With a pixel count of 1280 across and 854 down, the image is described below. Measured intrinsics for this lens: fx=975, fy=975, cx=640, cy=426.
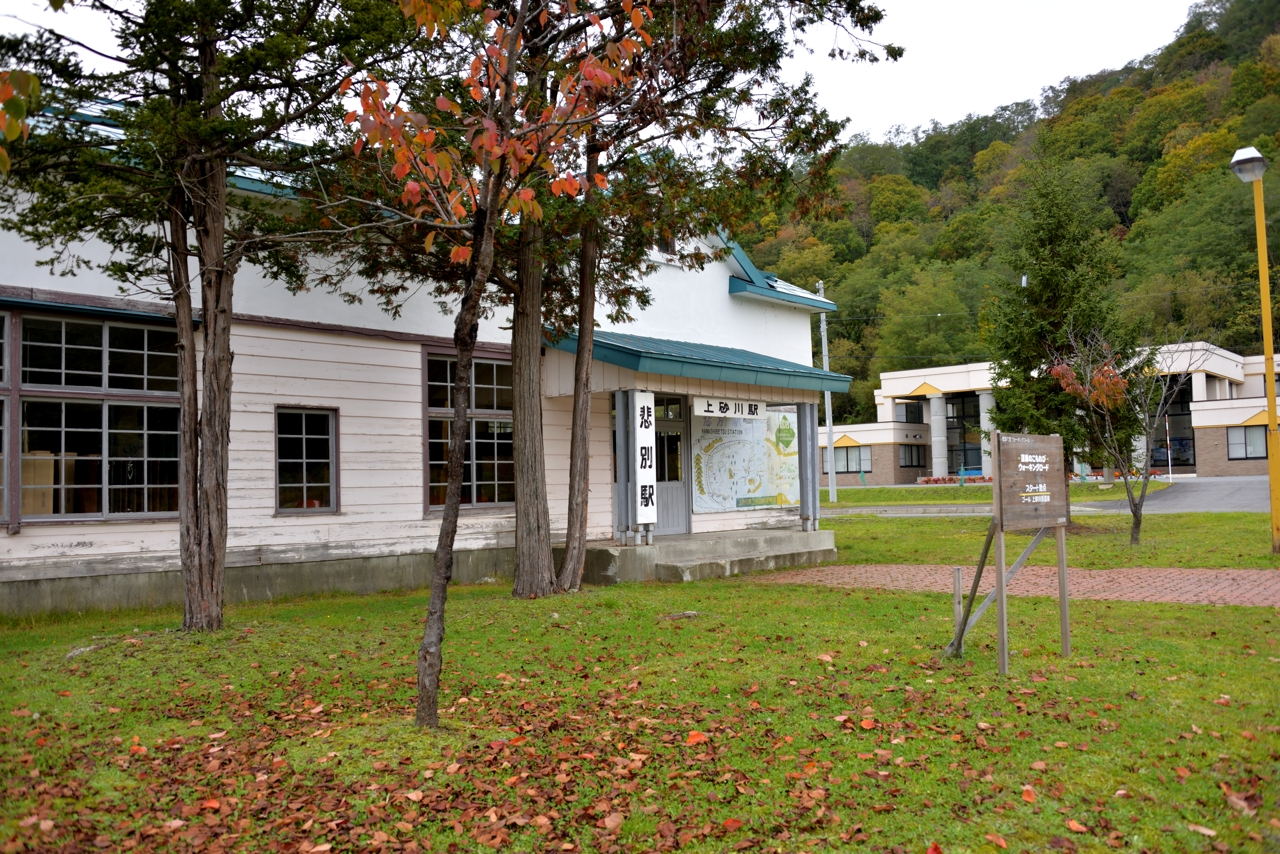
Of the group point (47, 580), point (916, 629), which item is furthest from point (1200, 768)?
point (47, 580)

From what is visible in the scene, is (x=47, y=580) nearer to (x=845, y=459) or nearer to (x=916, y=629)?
(x=916, y=629)

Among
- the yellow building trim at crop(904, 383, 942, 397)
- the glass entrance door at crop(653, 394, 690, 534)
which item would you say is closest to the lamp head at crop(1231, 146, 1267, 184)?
the glass entrance door at crop(653, 394, 690, 534)

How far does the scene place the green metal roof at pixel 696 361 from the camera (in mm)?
13523

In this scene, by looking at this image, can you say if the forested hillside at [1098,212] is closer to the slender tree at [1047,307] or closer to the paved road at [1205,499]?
the paved road at [1205,499]

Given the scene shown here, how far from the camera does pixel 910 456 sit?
54.6 metres

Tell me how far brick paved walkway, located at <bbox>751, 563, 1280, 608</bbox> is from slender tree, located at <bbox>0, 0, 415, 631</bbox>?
7542 mm

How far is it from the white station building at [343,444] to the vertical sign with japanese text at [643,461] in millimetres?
28

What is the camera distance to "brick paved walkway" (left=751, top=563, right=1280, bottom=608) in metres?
10.5

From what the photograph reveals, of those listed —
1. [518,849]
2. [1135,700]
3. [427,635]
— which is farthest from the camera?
[1135,700]

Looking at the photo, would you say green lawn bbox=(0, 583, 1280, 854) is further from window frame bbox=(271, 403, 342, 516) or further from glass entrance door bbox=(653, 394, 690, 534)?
glass entrance door bbox=(653, 394, 690, 534)

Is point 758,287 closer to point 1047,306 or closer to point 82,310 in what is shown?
point 1047,306

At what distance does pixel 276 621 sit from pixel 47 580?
8.64 feet

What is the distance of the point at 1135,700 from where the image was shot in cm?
608

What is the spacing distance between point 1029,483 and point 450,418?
853 centimetres
